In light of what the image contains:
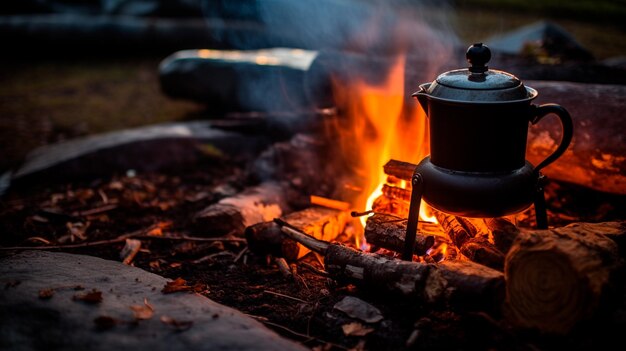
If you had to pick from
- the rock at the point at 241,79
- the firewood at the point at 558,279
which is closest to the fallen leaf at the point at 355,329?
the firewood at the point at 558,279

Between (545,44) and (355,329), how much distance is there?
546cm

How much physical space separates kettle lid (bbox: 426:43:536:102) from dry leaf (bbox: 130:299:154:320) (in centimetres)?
175

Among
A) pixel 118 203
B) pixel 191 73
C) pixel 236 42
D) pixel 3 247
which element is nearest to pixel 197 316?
pixel 3 247

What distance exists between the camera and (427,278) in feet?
8.23

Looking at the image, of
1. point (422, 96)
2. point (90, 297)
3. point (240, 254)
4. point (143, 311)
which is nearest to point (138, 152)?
point (240, 254)

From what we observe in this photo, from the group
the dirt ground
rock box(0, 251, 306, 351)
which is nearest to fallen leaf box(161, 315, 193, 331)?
rock box(0, 251, 306, 351)

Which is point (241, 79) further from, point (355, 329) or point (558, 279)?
point (558, 279)

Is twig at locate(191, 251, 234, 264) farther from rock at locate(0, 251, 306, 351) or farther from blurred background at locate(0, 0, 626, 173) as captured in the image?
blurred background at locate(0, 0, 626, 173)

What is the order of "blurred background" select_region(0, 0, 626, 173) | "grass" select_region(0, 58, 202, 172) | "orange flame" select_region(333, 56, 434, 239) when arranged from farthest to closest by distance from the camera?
"blurred background" select_region(0, 0, 626, 173) → "grass" select_region(0, 58, 202, 172) → "orange flame" select_region(333, 56, 434, 239)

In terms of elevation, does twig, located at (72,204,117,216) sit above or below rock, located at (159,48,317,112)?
below

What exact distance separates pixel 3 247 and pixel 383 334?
105 inches

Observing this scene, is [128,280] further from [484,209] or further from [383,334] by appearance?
[484,209]

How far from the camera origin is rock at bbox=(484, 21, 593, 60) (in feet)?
20.4

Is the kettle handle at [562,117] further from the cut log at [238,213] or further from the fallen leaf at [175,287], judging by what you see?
the cut log at [238,213]
